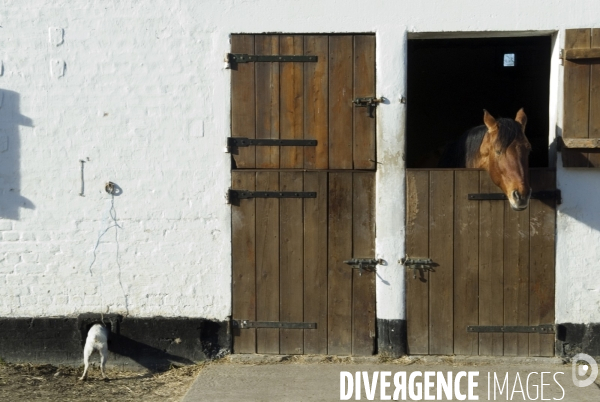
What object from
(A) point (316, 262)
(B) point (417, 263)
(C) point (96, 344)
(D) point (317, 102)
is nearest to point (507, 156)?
(B) point (417, 263)

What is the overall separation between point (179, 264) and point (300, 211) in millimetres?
1034

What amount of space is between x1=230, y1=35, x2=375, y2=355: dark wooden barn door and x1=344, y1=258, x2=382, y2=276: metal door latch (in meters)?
0.04

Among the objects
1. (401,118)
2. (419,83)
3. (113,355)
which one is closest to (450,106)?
(419,83)

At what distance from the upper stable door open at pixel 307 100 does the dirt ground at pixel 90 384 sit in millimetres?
1773

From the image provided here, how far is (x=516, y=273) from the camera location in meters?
5.89

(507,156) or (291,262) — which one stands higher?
(507,156)

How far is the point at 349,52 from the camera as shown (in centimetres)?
586

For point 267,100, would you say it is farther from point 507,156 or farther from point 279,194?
point 507,156

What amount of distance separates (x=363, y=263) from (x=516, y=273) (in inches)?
45.7

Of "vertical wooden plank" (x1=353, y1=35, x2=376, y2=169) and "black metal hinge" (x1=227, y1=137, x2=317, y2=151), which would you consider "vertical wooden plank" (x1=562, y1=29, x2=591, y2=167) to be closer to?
"vertical wooden plank" (x1=353, y1=35, x2=376, y2=169)

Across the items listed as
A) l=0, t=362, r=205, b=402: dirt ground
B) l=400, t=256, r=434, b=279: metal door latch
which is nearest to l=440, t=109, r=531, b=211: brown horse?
l=400, t=256, r=434, b=279: metal door latch

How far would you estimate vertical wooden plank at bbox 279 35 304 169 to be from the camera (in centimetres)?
589

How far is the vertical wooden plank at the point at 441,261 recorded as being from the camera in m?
5.89

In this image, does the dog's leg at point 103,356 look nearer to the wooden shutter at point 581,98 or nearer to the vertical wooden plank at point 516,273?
the vertical wooden plank at point 516,273
